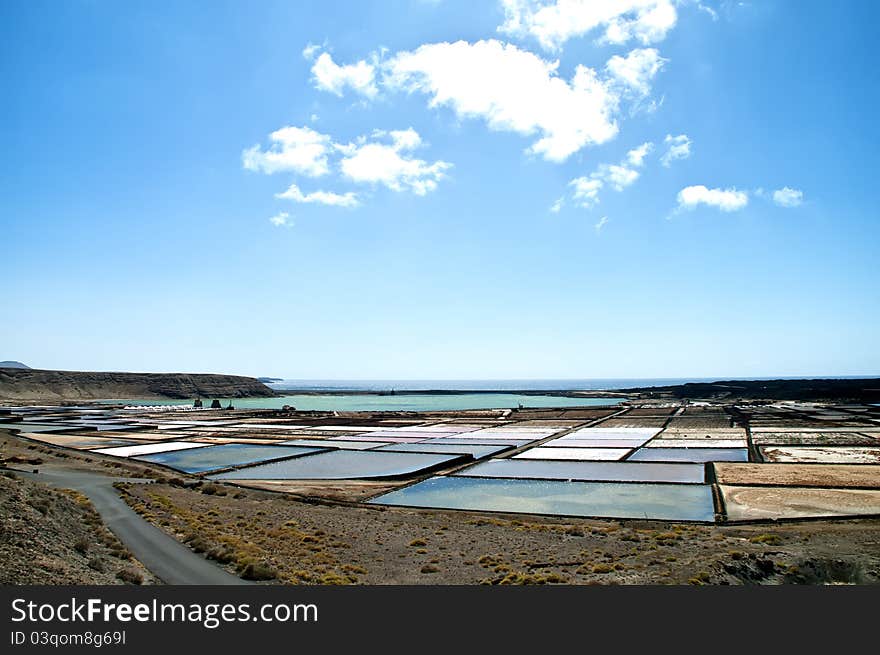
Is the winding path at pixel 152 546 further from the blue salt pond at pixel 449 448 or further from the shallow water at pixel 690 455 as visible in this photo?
the shallow water at pixel 690 455

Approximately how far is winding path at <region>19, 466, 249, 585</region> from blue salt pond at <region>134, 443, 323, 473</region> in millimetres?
12420

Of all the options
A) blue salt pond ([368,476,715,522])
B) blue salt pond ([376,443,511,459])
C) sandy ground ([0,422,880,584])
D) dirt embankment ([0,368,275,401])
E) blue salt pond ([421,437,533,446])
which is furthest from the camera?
dirt embankment ([0,368,275,401])

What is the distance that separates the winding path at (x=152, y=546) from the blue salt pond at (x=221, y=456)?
1242 cm

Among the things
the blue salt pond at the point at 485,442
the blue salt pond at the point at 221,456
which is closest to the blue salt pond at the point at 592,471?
the blue salt pond at the point at 485,442

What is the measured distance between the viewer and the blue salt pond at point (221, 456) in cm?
4000

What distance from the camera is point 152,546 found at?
16.8 meters

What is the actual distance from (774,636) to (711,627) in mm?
1079

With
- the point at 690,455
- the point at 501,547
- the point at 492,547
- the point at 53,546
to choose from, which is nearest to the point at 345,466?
the point at 492,547

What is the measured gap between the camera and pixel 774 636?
9516 millimetres

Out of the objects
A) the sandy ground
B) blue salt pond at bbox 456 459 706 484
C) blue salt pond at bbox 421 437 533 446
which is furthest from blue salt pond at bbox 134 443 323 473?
blue salt pond at bbox 456 459 706 484

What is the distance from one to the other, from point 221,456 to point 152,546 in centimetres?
3037

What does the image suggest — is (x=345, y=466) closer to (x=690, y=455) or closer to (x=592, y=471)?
(x=592, y=471)

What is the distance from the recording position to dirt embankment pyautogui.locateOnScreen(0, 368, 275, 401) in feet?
488

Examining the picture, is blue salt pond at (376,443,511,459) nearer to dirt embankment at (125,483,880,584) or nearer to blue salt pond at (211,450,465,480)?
blue salt pond at (211,450,465,480)
